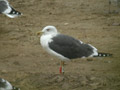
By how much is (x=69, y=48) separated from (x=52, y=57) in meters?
1.30

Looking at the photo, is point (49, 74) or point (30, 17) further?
point (30, 17)

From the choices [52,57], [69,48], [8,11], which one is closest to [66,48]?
[69,48]

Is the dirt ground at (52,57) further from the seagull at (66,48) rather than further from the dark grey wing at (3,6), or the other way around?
the dark grey wing at (3,6)

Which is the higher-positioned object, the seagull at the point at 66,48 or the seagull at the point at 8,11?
the seagull at the point at 8,11

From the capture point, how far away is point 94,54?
6.22 meters

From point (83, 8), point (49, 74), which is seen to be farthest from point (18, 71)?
point (83, 8)

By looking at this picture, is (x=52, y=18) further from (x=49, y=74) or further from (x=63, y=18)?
(x=49, y=74)

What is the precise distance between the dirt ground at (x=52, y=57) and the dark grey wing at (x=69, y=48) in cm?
36

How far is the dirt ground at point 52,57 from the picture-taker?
619 cm

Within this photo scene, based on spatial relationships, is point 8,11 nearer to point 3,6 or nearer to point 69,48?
point 3,6

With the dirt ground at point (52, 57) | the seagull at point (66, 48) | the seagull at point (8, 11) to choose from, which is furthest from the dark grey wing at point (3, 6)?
the seagull at point (66, 48)

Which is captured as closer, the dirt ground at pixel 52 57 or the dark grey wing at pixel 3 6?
the dirt ground at pixel 52 57

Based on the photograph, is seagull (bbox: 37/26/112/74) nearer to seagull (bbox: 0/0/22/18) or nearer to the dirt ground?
the dirt ground

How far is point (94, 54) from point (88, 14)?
15.1ft
